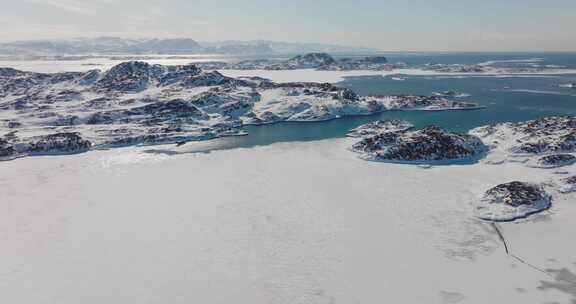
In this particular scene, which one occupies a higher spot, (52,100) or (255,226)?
(52,100)

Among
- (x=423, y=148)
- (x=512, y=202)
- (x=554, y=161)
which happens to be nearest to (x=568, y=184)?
(x=554, y=161)

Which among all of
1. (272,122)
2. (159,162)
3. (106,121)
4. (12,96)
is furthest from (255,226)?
(12,96)

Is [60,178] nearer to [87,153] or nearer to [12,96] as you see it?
[87,153]

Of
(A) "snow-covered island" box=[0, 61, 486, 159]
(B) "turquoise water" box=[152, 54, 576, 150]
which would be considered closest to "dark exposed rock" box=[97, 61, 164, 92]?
(A) "snow-covered island" box=[0, 61, 486, 159]

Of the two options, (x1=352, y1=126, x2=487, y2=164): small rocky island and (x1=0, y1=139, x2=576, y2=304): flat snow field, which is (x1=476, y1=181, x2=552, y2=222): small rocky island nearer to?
(x1=0, y1=139, x2=576, y2=304): flat snow field

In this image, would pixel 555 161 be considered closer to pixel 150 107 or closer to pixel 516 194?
pixel 516 194
